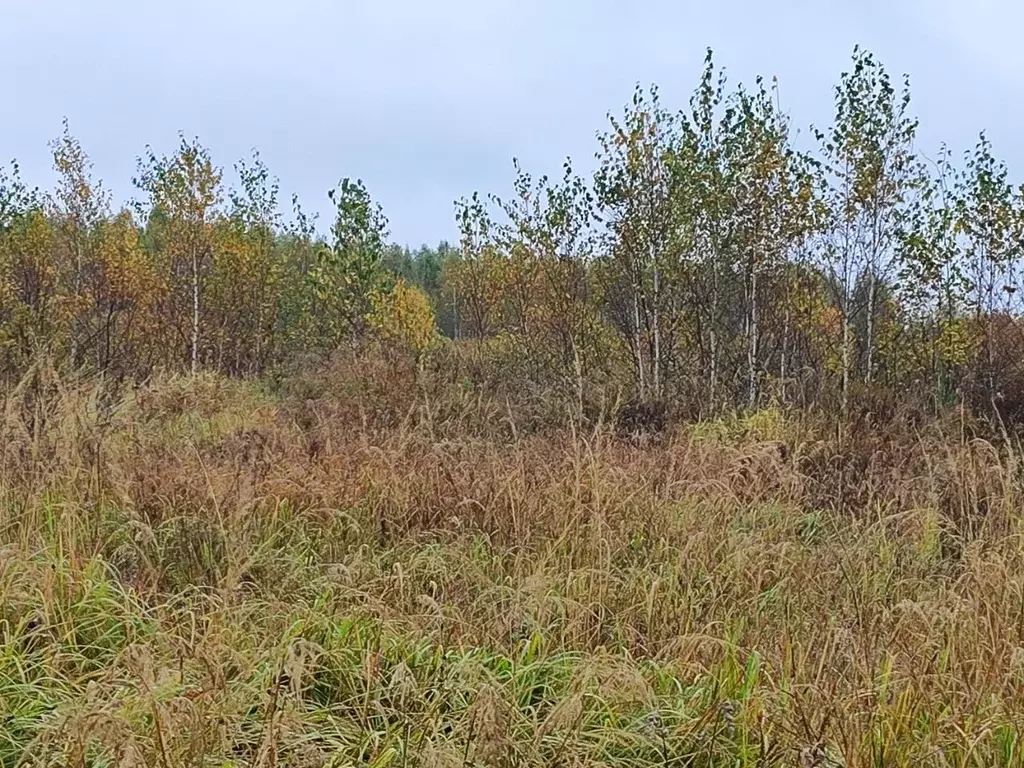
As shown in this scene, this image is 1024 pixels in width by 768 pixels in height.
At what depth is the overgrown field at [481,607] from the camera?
6.73ft

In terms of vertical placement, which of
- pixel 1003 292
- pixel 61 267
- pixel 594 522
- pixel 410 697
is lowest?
pixel 410 697

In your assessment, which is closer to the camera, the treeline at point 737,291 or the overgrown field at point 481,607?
the overgrown field at point 481,607

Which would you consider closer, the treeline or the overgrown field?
the overgrown field

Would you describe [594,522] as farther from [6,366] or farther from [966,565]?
[6,366]

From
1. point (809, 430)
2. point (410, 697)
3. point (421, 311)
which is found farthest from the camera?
point (421, 311)

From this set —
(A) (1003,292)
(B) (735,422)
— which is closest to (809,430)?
(B) (735,422)

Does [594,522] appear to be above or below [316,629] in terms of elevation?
above

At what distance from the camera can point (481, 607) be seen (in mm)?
3109

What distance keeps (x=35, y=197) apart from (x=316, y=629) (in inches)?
826

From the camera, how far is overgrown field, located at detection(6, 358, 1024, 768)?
80.7 inches

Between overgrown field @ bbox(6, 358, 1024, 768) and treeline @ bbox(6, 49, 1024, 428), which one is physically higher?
treeline @ bbox(6, 49, 1024, 428)

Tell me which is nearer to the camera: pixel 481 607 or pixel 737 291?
pixel 481 607

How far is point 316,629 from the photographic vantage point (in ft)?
8.89

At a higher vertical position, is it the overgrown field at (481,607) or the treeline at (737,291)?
the treeline at (737,291)
